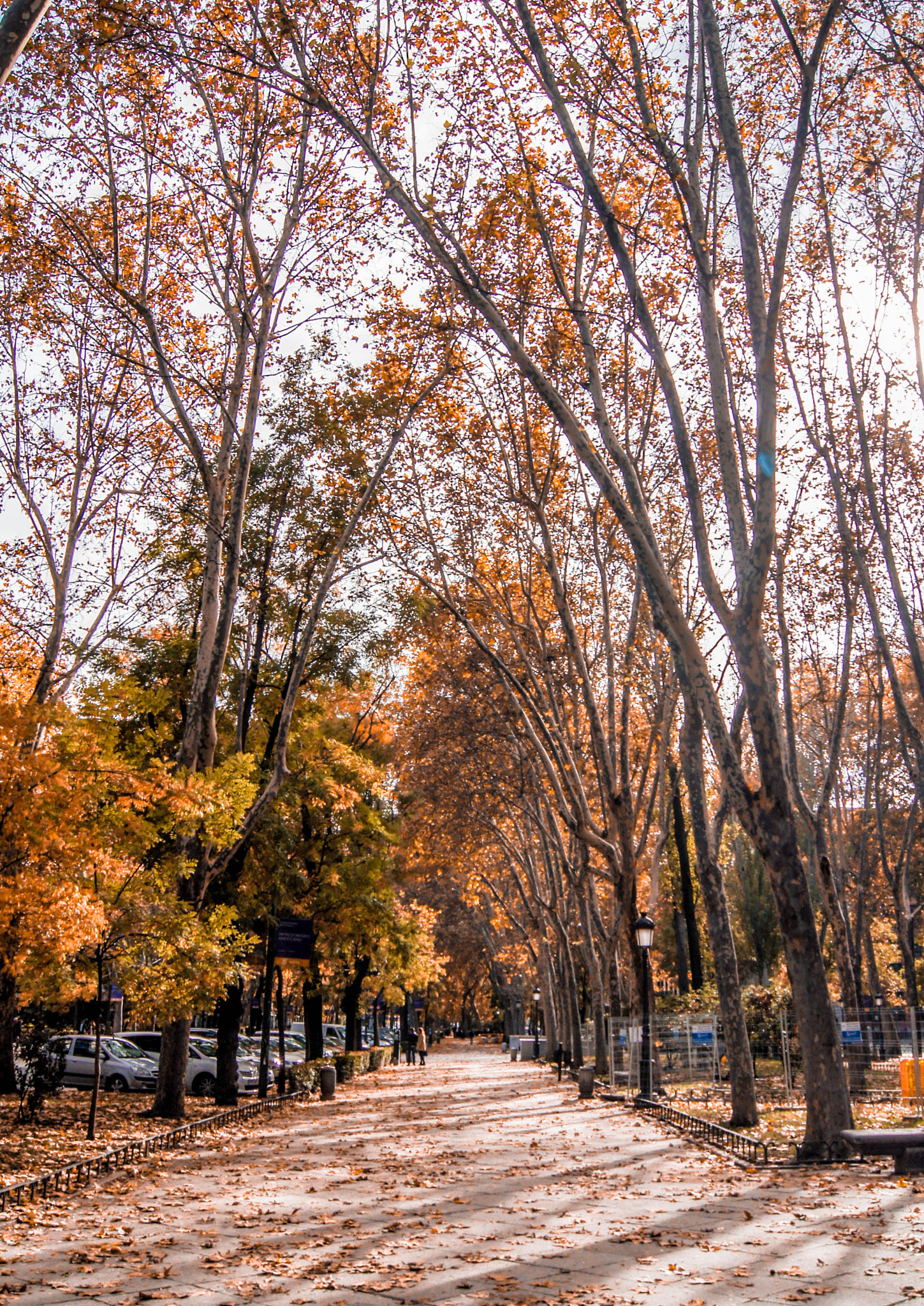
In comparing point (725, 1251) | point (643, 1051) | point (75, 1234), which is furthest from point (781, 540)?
point (75, 1234)

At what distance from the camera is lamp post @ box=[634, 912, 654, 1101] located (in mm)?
16500

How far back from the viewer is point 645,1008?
59.3 feet

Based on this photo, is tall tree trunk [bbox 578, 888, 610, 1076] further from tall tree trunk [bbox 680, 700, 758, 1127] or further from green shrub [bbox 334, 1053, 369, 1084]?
tall tree trunk [bbox 680, 700, 758, 1127]

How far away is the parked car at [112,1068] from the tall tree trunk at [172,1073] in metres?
7.81

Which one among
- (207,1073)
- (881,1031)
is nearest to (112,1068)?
(207,1073)

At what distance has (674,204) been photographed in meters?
14.2

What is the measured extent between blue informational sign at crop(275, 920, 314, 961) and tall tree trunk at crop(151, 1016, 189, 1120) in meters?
2.52

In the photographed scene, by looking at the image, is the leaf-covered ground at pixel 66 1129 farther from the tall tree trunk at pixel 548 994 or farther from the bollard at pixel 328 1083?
the tall tree trunk at pixel 548 994

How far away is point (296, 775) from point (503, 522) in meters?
6.99

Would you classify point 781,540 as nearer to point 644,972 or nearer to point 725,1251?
point 644,972

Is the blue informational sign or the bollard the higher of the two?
the blue informational sign

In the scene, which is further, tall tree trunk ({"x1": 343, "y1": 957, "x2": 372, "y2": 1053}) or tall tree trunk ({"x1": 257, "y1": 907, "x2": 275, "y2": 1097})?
tall tree trunk ({"x1": 343, "y1": 957, "x2": 372, "y2": 1053})

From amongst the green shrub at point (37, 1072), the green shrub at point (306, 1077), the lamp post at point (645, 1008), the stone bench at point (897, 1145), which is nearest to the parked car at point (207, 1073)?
the green shrub at point (306, 1077)

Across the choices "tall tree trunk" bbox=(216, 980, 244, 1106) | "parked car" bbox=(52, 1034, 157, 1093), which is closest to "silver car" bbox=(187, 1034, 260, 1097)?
"parked car" bbox=(52, 1034, 157, 1093)
